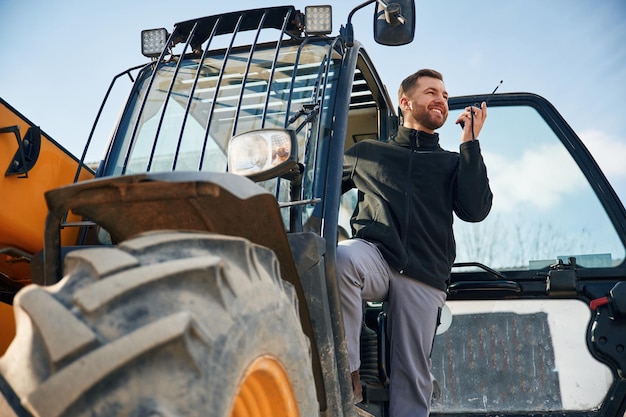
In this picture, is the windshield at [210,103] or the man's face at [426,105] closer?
the windshield at [210,103]

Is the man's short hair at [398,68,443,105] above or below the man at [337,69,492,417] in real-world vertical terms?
above

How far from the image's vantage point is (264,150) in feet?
7.41

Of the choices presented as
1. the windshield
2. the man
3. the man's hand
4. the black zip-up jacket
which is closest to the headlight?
the windshield

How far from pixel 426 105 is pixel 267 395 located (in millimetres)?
2135

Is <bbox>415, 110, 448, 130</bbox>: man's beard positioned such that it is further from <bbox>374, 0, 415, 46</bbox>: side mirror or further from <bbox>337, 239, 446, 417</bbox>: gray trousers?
<bbox>337, 239, 446, 417</bbox>: gray trousers

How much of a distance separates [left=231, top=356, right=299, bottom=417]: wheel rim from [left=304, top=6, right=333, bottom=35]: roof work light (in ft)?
5.85

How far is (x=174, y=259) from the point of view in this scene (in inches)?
63.9

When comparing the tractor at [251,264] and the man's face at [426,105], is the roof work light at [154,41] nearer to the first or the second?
the tractor at [251,264]

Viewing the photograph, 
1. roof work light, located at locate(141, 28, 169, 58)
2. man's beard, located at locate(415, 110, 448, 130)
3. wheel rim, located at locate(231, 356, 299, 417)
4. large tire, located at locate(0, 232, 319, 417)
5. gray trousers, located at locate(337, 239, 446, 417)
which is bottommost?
gray trousers, located at locate(337, 239, 446, 417)

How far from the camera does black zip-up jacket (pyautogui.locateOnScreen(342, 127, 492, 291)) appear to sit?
3188 millimetres

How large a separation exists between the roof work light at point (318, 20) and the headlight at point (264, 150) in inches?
43.8

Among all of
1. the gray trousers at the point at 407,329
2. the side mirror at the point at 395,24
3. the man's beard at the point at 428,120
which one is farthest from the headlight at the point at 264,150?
the man's beard at the point at 428,120

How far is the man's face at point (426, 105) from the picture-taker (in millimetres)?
3648

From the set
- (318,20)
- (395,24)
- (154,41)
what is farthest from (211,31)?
(395,24)
